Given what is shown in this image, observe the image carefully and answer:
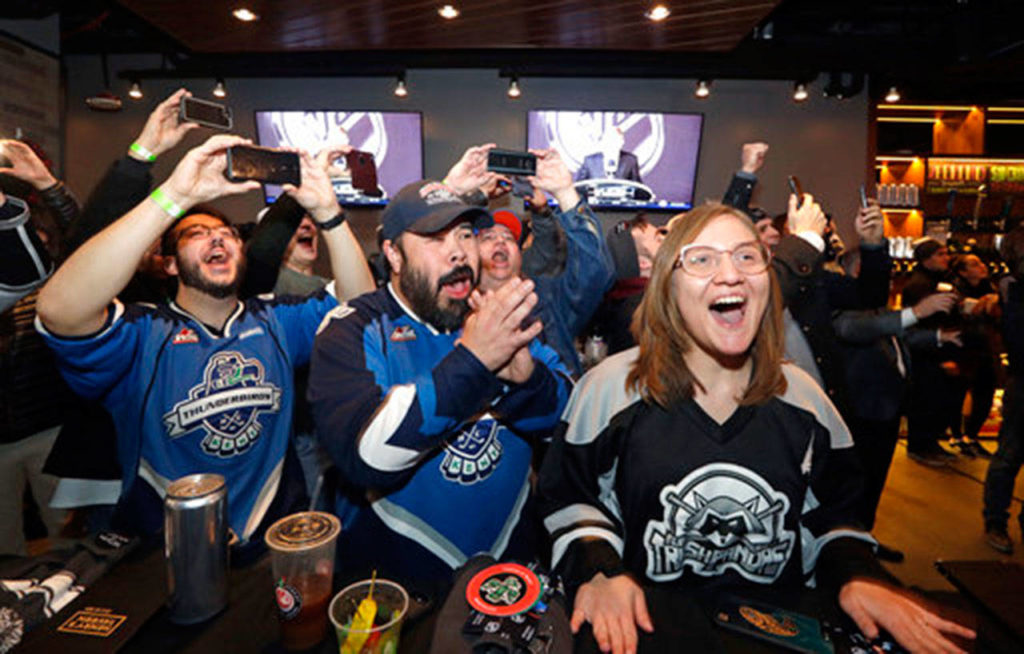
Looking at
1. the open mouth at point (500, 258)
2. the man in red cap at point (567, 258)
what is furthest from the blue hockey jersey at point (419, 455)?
the open mouth at point (500, 258)

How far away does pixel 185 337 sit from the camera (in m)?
1.75

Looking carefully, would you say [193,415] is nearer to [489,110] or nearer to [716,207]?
[716,207]

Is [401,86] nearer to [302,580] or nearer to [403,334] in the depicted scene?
[403,334]

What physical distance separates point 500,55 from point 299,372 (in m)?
4.18

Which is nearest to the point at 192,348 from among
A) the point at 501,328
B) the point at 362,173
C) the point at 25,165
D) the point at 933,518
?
the point at 362,173

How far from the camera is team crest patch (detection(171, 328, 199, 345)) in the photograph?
173 cm

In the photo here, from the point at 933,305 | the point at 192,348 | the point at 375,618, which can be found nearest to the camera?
the point at 375,618

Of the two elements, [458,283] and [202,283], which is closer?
[458,283]

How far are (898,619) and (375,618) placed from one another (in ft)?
2.85

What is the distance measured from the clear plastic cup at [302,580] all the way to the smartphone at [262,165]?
1.04m

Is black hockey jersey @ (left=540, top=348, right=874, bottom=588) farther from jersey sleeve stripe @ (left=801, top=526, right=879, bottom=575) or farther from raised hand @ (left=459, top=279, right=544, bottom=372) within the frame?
raised hand @ (left=459, top=279, right=544, bottom=372)

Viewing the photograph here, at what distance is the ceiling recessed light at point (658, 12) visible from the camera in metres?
3.78

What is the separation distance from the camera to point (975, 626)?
94cm

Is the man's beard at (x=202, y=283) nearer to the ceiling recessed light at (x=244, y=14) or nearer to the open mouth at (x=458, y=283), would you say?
the open mouth at (x=458, y=283)
